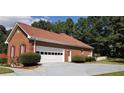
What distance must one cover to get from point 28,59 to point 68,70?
8.62ft

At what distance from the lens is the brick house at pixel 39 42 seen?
53.2 ft

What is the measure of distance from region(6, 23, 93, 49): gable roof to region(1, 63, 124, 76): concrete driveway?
1.66 metres

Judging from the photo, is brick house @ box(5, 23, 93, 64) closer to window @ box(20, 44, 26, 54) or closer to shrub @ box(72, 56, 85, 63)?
window @ box(20, 44, 26, 54)

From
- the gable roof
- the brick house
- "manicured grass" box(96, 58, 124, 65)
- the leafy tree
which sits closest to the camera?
the leafy tree

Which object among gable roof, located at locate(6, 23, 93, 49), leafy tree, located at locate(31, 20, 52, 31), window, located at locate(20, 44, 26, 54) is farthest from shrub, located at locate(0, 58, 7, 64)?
leafy tree, located at locate(31, 20, 52, 31)

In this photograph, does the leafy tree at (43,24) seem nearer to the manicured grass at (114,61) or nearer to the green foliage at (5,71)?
the green foliage at (5,71)

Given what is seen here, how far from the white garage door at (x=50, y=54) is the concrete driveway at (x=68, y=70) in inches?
24.0

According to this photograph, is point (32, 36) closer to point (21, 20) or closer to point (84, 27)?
point (21, 20)

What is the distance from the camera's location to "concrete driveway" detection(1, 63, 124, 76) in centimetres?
1510

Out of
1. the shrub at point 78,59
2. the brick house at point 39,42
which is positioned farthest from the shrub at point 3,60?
the shrub at point 78,59
